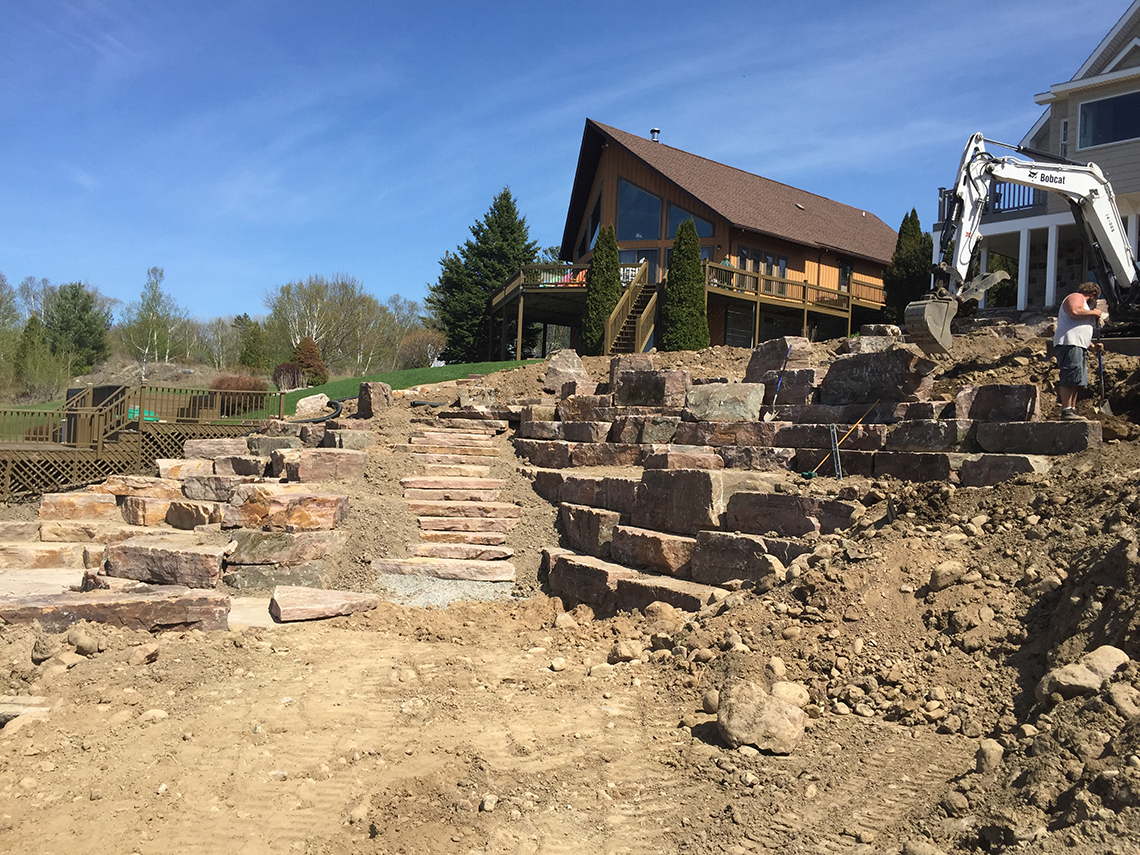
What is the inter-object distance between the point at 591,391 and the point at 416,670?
8.31 m

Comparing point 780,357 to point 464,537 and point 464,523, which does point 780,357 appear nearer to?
point 464,523

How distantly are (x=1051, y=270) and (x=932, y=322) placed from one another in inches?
508

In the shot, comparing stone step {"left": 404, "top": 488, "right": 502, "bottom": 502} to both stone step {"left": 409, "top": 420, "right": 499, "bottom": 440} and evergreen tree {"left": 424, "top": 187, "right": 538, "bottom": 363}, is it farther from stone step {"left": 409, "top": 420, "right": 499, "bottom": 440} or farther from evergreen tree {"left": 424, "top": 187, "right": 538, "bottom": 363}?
evergreen tree {"left": 424, "top": 187, "right": 538, "bottom": 363}

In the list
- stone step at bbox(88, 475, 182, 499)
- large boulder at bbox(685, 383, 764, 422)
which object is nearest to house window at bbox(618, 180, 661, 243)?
large boulder at bbox(685, 383, 764, 422)

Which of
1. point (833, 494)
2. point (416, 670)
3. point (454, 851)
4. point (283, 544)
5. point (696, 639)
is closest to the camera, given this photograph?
point (454, 851)

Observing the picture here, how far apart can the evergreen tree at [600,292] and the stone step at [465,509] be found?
551 inches

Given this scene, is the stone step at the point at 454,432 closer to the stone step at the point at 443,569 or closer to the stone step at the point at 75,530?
the stone step at the point at 443,569

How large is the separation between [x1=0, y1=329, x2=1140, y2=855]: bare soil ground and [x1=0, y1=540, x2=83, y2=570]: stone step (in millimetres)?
3214

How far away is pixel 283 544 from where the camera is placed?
7.96 m

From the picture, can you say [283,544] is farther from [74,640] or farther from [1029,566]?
[1029,566]

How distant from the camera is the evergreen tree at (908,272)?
2364 cm

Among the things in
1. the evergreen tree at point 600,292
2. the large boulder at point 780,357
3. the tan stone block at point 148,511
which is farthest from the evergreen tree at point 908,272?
the tan stone block at point 148,511

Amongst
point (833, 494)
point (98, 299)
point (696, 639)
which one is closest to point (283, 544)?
point (696, 639)

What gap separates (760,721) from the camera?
3.99 m
